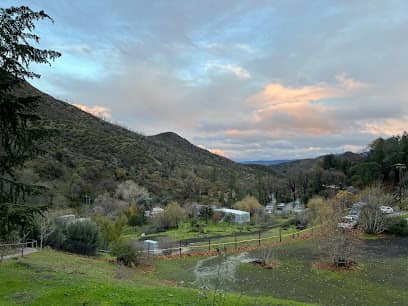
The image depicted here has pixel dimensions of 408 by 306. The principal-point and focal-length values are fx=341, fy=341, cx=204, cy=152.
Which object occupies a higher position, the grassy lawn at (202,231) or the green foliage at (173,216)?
the green foliage at (173,216)

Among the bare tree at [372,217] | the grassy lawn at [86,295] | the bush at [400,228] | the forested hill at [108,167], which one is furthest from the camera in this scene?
the forested hill at [108,167]

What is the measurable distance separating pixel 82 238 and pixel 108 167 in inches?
1595

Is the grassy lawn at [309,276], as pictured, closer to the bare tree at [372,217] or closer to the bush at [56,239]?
the bare tree at [372,217]

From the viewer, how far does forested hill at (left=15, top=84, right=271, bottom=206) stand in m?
53.1

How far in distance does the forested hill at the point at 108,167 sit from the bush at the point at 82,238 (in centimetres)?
2070

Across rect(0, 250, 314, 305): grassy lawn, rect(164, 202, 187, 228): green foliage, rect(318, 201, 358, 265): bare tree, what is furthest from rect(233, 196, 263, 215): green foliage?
rect(0, 250, 314, 305): grassy lawn

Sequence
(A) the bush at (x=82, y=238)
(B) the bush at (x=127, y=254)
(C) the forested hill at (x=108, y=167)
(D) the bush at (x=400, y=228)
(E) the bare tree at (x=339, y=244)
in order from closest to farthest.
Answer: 1. (E) the bare tree at (x=339, y=244)
2. (B) the bush at (x=127, y=254)
3. (A) the bush at (x=82, y=238)
4. (D) the bush at (x=400, y=228)
5. (C) the forested hill at (x=108, y=167)

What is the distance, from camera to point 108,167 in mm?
63344

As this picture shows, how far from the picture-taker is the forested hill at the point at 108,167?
53.1 metres

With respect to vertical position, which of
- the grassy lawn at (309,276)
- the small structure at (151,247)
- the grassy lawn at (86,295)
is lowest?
the small structure at (151,247)

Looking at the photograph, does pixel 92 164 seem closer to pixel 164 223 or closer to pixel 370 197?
pixel 164 223

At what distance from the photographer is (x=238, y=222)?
4884 centimetres

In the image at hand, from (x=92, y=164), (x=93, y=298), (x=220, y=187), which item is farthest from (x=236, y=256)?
(x=220, y=187)

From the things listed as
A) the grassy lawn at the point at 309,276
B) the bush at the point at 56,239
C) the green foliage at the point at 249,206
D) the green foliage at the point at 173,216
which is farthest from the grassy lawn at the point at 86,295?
the green foliage at the point at 249,206
